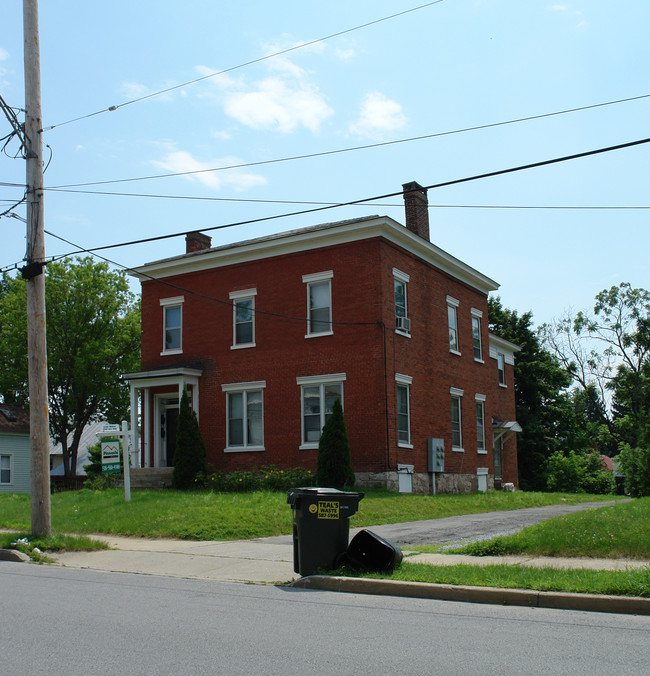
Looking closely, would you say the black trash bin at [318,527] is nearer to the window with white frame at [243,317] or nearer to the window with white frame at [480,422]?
the window with white frame at [243,317]

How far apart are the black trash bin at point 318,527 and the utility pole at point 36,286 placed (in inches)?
256

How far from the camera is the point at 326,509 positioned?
34.5 feet

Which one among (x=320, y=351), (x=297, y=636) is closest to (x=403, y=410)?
(x=320, y=351)

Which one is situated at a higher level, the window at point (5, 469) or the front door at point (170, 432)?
the front door at point (170, 432)

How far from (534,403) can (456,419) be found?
18.3 meters

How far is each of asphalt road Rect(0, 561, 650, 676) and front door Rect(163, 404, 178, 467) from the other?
19.5 metres

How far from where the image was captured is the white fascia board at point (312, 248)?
82.2 feet

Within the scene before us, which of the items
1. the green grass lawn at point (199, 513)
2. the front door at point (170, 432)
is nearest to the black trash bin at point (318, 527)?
the green grass lawn at point (199, 513)

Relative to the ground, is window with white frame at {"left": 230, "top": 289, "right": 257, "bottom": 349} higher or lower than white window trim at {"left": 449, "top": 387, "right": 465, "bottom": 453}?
higher

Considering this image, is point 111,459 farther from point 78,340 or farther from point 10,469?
point 10,469

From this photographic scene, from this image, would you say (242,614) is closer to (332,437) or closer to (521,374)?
(332,437)

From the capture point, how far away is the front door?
29.1 metres

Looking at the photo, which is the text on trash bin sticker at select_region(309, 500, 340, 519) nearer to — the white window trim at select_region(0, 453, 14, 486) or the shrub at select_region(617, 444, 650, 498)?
the shrub at select_region(617, 444, 650, 498)

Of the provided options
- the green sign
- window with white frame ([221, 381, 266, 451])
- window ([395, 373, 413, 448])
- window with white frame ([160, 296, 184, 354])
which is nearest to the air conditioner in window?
window ([395, 373, 413, 448])
